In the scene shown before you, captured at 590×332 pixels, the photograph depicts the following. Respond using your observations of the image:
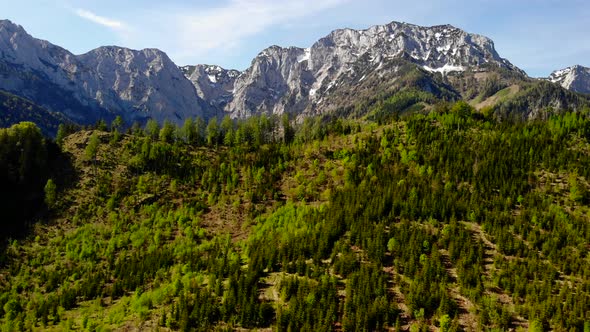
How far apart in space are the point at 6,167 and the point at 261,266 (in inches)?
3820

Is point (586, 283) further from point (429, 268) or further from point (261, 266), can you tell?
point (261, 266)

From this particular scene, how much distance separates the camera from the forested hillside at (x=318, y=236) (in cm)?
7788

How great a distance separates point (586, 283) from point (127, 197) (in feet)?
392

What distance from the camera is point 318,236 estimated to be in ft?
334

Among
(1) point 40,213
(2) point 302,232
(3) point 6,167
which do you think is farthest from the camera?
(3) point 6,167

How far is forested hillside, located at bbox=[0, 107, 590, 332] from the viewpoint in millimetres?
77875

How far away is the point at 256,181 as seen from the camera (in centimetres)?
14325

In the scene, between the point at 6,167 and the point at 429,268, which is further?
the point at 6,167

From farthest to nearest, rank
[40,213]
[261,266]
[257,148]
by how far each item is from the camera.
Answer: [257,148] < [40,213] < [261,266]

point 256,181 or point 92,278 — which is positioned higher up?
point 256,181

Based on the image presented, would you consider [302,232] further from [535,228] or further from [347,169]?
[535,228]

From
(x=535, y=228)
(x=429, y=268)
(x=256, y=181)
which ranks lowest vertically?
(x=429, y=268)

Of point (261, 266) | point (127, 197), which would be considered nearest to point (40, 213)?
point (127, 197)

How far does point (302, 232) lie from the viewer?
343ft
